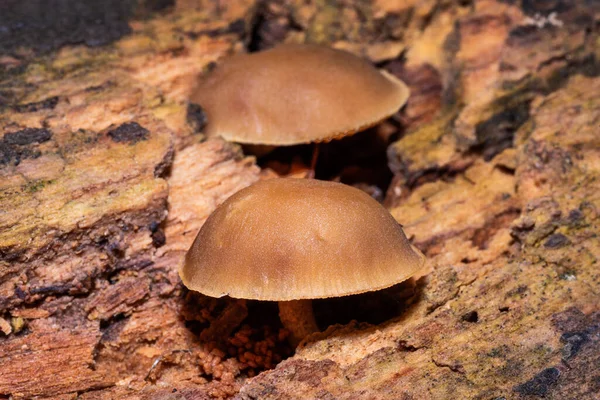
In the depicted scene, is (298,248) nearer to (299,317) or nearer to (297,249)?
(297,249)

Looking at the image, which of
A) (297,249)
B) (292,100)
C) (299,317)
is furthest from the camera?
(292,100)

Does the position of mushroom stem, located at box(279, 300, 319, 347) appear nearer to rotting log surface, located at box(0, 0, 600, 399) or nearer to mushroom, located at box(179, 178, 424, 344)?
rotting log surface, located at box(0, 0, 600, 399)

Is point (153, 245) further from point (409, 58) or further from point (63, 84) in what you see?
point (409, 58)

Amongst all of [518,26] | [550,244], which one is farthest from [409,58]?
[550,244]

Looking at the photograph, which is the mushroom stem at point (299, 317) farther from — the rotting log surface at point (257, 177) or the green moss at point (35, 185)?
the green moss at point (35, 185)

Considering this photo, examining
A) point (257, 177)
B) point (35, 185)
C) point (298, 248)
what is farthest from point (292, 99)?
point (35, 185)

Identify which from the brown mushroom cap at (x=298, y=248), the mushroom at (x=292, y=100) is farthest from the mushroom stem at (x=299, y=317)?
the mushroom at (x=292, y=100)
